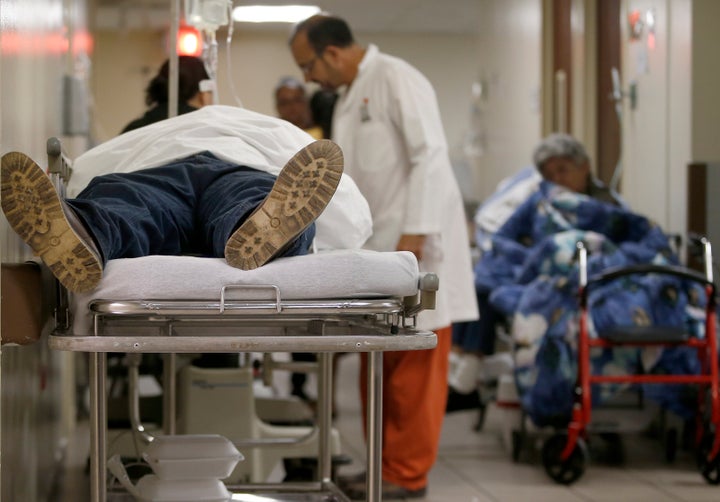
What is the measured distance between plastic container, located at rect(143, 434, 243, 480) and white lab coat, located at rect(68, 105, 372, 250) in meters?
0.44

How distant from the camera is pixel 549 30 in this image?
259 inches

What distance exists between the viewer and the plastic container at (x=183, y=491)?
86.3 inches

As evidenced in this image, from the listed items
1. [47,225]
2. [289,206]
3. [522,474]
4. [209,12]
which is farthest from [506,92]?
[47,225]

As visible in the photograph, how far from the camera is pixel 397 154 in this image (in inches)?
133

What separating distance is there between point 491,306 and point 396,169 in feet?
4.38

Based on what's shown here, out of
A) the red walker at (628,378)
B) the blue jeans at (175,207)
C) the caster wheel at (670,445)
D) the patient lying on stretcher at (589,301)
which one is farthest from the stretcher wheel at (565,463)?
the blue jeans at (175,207)

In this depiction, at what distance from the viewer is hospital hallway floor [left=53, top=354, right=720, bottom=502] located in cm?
347

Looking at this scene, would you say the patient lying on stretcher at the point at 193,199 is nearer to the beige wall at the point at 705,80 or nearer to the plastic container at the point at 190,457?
the plastic container at the point at 190,457

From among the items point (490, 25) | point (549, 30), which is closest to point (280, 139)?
point (549, 30)

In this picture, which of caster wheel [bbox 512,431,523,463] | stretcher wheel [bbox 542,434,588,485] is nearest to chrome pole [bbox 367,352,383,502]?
stretcher wheel [bbox 542,434,588,485]

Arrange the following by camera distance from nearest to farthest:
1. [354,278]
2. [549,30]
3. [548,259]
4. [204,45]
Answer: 1. [354,278]
2. [204,45]
3. [548,259]
4. [549,30]

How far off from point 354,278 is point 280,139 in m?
0.58

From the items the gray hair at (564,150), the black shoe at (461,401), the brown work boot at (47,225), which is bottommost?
the black shoe at (461,401)

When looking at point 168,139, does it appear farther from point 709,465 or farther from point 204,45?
point 709,465
